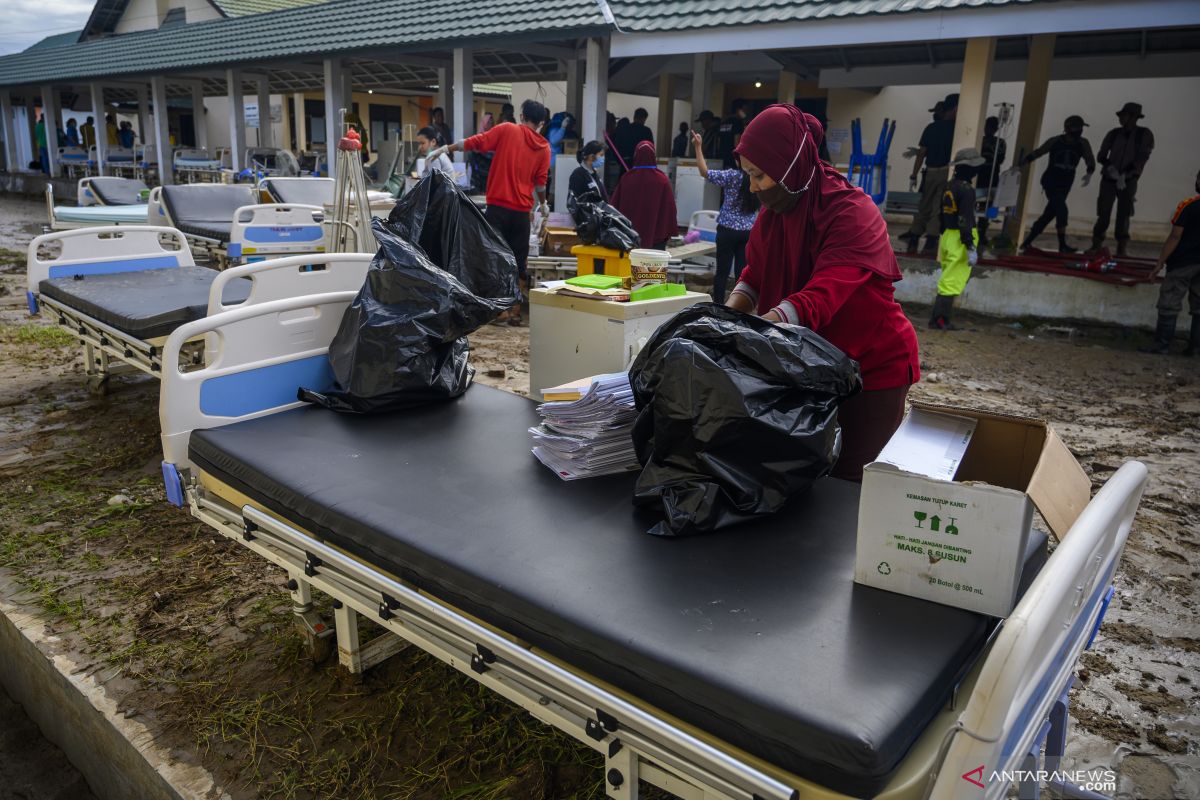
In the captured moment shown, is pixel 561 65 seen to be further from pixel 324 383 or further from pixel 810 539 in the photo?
pixel 810 539

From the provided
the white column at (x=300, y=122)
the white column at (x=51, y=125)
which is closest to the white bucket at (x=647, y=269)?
the white column at (x=300, y=122)

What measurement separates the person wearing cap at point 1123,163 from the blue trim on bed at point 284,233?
921 cm

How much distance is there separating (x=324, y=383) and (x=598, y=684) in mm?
2135

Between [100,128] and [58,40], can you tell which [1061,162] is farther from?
[58,40]

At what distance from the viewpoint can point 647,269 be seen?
368 centimetres

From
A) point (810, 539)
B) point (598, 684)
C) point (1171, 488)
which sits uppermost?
point (810, 539)

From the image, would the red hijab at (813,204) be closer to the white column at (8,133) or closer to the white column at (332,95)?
the white column at (332,95)

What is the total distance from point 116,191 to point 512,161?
22.1 ft

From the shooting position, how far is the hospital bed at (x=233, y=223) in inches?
289

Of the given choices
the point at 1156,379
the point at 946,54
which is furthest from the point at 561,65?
the point at 1156,379

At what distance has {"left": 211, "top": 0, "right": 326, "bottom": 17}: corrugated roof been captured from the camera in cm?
2203

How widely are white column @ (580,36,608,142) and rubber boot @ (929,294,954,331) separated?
507cm

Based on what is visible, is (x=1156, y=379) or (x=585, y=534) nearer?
(x=585, y=534)

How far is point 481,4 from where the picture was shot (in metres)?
12.1
